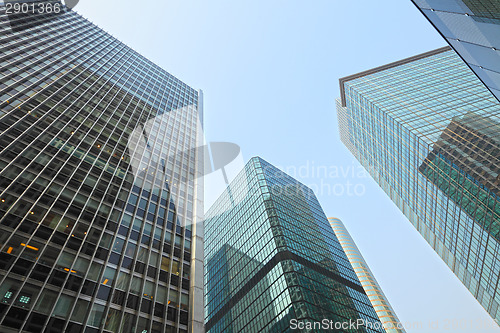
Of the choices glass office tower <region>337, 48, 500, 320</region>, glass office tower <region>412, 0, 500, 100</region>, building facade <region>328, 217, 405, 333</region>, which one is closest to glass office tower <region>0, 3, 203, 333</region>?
glass office tower <region>412, 0, 500, 100</region>

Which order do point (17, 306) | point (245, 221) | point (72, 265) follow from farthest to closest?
point (245, 221)
point (72, 265)
point (17, 306)

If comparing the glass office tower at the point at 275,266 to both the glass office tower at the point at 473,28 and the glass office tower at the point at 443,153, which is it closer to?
the glass office tower at the point at 443,153

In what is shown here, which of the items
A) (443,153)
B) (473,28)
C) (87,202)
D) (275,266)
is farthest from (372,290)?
(473,28)

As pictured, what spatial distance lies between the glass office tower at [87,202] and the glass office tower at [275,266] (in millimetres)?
30576

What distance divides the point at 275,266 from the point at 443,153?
136 ft

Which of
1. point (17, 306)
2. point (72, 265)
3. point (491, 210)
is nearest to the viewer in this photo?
point (17, 306)

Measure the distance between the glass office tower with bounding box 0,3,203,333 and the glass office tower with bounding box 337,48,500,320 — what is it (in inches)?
1920

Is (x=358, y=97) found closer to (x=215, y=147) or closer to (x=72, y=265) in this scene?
(x=215, y=147)

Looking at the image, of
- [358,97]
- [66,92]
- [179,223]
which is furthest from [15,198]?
[358,97]

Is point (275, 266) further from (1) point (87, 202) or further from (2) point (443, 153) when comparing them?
(1) point (87, 202)

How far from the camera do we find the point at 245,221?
292 feet

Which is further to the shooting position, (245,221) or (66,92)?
(245,221)

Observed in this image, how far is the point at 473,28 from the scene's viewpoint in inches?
484

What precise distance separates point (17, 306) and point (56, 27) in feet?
211
